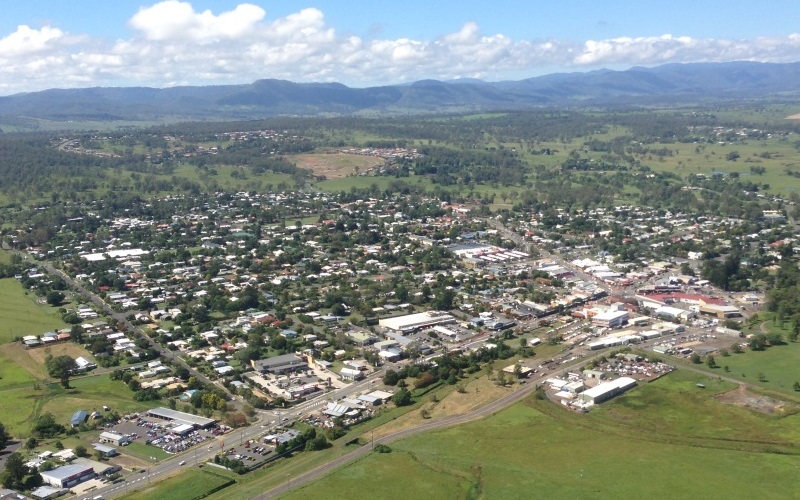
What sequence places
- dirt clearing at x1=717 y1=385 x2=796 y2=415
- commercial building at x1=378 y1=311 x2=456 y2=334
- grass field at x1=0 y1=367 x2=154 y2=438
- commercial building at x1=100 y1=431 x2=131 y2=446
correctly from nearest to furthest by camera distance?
commercial building at x1=100 y1=431 x2=131 y2=446
dirt clearing at x1=717 y1=385 x2=796 y2=415
grass field at x1=0 y1=367 x2=154 y2=438
commercial building at x1=378 y1=311 x2=456 y2=334

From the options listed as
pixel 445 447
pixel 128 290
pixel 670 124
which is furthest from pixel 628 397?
pixel 670 124

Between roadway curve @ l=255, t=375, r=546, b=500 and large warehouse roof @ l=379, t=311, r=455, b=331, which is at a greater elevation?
large warehouse roof @ l=379, t=311, r=455, b=331

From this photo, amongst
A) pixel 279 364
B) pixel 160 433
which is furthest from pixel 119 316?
pixel 160 433

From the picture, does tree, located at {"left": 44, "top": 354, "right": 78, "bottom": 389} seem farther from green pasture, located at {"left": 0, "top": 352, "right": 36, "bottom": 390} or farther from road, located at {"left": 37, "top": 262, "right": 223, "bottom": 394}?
road, located at {"left": 37, "top": 262, "right": 223, "bottom": 394}

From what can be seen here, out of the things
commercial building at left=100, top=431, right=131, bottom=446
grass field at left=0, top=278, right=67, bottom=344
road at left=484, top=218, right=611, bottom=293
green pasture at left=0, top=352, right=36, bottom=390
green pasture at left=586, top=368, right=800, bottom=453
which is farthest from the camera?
road at left=484, top=218, right=611, bottom=293

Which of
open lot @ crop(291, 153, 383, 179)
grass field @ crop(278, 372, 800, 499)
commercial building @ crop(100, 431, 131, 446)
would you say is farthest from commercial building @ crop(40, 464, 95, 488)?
open lot @ crop(291, 153, 383, 179)

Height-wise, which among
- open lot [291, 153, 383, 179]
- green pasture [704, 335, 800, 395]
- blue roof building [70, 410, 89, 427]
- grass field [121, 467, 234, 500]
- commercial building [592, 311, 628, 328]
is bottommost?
green pasture [704, 335, 800, 395]

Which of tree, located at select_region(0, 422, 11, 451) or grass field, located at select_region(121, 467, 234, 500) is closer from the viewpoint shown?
grass field, located at select_region(121, 467, 234, 500)

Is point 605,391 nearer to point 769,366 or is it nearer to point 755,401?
point 755,401

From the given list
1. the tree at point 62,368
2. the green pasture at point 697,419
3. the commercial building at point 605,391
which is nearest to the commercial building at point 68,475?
the tree at point 62,368
